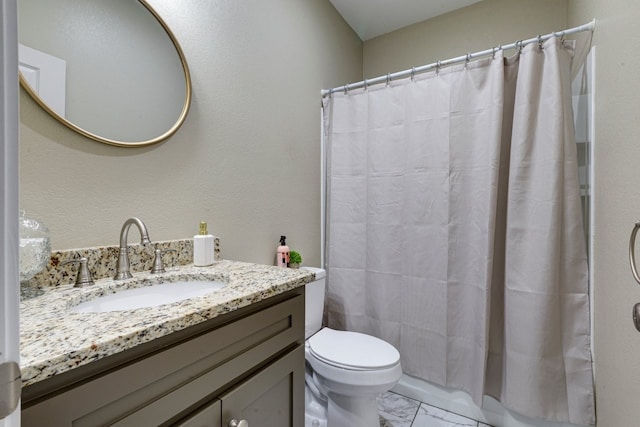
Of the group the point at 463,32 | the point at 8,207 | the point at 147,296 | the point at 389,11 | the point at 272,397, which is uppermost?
the point at 389,11

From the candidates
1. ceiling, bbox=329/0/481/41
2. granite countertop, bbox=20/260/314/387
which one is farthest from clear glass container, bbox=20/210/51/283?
ceiling, bbox=329/0/481/41

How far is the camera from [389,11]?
213 cm

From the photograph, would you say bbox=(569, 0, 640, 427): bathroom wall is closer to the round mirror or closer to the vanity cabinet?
the vanity cabinet

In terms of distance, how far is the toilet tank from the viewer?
62.0 inches

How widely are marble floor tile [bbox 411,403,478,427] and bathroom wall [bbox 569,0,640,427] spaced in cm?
59

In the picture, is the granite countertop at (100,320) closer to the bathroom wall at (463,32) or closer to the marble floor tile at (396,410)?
the marble floor tile at (396,410)

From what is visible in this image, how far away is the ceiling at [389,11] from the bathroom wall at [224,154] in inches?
6.1

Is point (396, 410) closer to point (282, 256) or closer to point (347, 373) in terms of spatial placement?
point (347, 373)

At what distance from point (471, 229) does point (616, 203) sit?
1.95ft

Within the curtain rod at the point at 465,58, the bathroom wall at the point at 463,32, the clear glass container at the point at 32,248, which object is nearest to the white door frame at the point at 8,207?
the clear glass container at the point at 32,248

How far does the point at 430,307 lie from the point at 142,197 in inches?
59.5

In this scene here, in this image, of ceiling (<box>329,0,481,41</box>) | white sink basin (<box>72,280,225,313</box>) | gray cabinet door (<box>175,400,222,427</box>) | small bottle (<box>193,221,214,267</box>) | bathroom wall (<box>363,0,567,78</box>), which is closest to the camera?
gray cabinet door (<box>175,400,222,427</box>)

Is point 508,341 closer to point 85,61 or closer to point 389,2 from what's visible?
point 85,61

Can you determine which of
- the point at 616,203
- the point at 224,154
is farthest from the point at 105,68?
A: the point at 616,203
